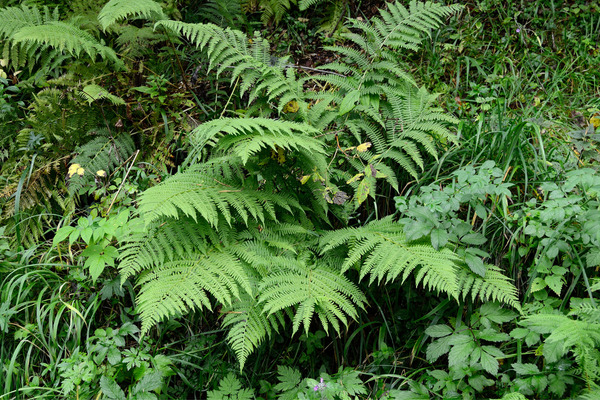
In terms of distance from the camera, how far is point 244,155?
189 centimetres

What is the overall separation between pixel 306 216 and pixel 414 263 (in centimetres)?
75

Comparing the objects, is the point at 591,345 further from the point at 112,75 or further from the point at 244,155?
the point at 112,75

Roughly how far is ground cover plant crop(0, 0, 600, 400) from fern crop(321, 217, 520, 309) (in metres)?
0.01

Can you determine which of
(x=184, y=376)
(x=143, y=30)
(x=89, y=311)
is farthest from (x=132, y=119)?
(x=184, y=376)

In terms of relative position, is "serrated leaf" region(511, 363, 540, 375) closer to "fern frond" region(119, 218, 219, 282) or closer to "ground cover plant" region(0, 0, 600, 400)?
"ground cover plant" region(0, 0, 600, 400)

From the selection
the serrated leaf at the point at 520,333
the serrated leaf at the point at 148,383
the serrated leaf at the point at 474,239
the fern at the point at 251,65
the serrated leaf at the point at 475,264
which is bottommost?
the serrated leaf at the point at 148,383

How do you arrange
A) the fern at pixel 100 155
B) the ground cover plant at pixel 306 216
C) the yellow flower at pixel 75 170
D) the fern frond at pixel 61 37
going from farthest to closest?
the fern at pixel 100 155 < the yellow flower at pixel 75 170 < the fern frond at pixel 61 37 < the ground cover plant at pixel 306 216

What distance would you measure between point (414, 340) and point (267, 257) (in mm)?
931

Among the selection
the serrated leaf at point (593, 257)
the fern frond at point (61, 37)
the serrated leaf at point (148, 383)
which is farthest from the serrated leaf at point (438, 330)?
the fern frond at point (61, 37)

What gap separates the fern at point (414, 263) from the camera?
1.92 metres

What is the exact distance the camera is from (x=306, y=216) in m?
2.53

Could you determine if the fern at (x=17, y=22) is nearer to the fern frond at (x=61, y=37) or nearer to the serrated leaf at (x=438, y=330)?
the fern frond at (x=61, y=37)

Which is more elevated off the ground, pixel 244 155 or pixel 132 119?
pixel 244 155

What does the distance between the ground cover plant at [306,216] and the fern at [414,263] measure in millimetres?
13
